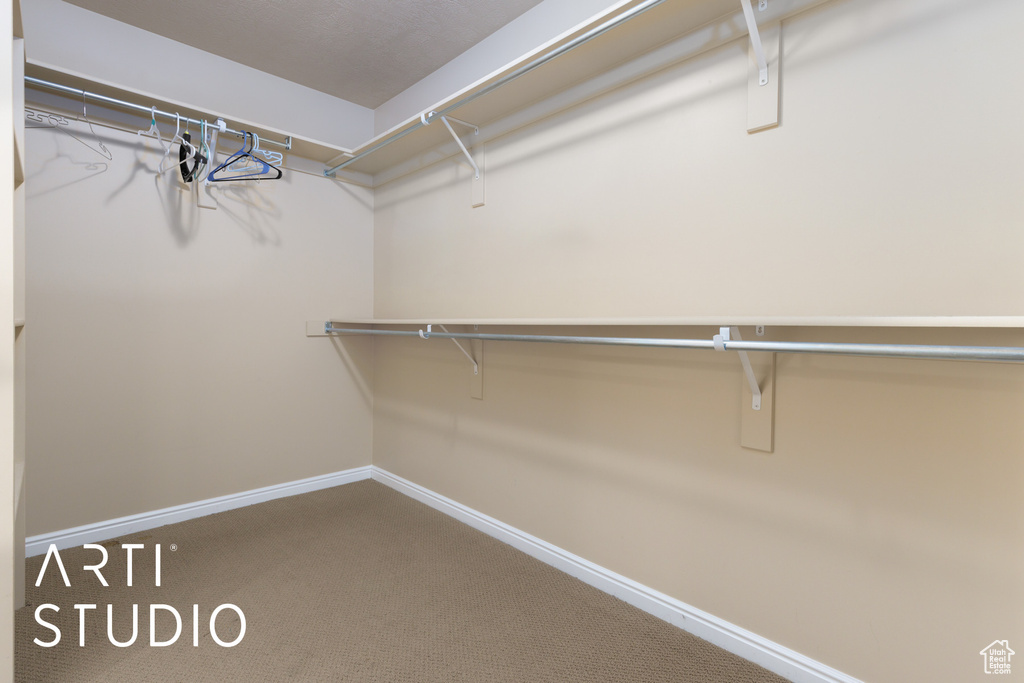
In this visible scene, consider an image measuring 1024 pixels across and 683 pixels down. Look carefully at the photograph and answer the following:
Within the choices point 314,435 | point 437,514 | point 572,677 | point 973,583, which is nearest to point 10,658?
point 572,677

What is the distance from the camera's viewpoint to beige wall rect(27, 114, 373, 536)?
2.28 metres

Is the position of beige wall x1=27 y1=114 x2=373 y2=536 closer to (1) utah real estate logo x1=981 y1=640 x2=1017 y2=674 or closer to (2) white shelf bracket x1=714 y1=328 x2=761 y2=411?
(2) white shelf bracket x1=714 y1=328 x2=761 y2=411

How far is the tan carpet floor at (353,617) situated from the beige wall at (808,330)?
0.23 metres

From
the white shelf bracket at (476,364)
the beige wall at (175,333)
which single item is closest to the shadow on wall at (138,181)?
the beige wall at (175,333)

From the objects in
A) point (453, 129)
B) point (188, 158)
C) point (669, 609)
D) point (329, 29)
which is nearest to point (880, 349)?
point (669, 609)

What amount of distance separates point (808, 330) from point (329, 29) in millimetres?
2517

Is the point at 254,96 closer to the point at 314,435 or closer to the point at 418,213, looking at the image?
the point at 418,213

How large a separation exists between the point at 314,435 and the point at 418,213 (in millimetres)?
1536

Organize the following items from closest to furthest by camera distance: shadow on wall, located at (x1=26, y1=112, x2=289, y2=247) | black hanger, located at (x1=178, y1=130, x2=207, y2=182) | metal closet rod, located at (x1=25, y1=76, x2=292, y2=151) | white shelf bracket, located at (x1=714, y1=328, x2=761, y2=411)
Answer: white shelf bracket, located at (x1=714, y1=328, x2=761, y2=411), metal closet rod, located at (x1=25, y1=76, x2=292, y2=151), shadow on wall, located at (x1=26, y1=112, x2=289, y2=247), black hanger, located at (x1=178, y1=130, x2=207, y2=182)

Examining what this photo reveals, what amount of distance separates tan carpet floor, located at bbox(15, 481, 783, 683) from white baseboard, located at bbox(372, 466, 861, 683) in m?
0.03

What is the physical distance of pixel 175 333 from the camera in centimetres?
262

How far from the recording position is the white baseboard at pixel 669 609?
4.91 feet

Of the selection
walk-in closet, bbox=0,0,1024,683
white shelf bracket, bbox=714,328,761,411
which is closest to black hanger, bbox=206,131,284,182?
walk-in closet, bbox=0,0,1024,683

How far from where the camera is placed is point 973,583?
4.00ft
